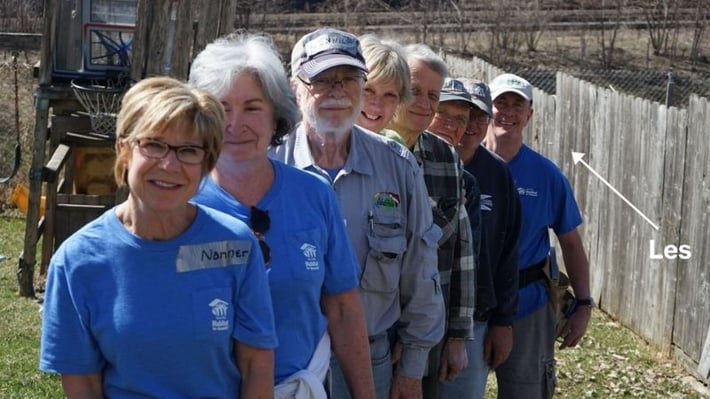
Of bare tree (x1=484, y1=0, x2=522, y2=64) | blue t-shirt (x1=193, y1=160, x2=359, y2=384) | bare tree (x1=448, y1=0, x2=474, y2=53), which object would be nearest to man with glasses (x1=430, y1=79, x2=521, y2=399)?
blue t-shirt (x1=193, y1=160, x2=359, y2=384)

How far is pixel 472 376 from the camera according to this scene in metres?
4.99

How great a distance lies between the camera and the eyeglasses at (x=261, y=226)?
3375 mm

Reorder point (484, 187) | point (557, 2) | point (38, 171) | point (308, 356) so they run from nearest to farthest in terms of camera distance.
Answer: point (308, 356) → point (484, 187) → point (38, 171) → point (557, 2)

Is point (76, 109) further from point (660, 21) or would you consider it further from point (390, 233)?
point (660, 21)

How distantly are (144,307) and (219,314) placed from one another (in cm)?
20

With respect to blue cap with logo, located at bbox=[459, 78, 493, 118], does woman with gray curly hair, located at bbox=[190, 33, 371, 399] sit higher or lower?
lower

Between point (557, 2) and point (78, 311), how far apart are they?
30175 mm

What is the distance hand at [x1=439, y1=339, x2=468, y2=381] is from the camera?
4659 millimetres

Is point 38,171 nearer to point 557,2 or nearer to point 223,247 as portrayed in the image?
point 223,247

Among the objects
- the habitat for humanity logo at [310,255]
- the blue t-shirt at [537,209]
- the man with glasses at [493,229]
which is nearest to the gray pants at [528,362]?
the blue t-shirt at [537,209]

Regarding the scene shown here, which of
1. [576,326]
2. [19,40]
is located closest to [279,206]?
[576,326]

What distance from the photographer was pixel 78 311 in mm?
2934

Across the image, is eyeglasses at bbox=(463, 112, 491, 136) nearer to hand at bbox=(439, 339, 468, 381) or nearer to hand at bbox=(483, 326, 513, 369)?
hand at bbox=(483, 326, 513, 369)

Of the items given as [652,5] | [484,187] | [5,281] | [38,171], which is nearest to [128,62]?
[38,171]
